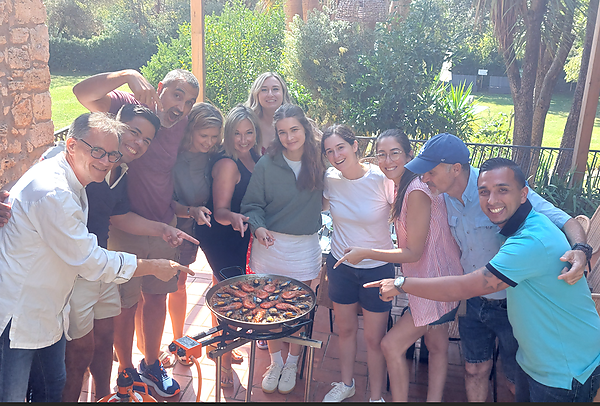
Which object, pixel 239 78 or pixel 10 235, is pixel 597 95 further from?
pixel 239 78

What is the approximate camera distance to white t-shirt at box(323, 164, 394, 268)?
301 centimetres

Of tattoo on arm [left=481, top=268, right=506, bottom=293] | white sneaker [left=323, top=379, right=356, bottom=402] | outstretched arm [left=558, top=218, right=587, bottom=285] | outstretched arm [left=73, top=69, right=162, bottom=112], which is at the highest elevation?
outstretched arm [left=73, top=69, right=162, bottom=112]

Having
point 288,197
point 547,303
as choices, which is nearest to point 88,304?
point 288,197

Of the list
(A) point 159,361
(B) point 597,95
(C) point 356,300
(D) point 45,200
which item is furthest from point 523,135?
(D) point 45,200

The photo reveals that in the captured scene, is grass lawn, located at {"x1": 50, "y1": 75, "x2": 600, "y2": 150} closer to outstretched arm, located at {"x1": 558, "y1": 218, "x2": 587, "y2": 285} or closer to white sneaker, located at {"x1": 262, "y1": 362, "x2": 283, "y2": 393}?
white sneaker, located at {"x1": 262, "y1": 362, "x2": 283, "y2": 393}

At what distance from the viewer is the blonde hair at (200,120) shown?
321 cm

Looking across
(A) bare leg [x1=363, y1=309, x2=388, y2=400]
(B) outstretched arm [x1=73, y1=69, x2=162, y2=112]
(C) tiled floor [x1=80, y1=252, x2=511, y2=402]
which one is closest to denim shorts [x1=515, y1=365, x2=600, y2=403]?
(A) bare leg [x1=363, y1=309, x2=388, y2=400]

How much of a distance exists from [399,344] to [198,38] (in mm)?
3796

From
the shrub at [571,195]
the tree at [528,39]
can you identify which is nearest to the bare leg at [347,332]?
the shrub at [571,195]

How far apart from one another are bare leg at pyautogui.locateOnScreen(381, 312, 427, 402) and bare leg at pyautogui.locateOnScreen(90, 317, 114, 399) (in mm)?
1623

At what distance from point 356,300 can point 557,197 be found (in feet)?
13.7

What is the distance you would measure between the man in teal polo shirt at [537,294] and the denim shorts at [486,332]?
0.37 m

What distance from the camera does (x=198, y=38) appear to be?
5.14 metres

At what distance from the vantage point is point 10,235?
2150mm
